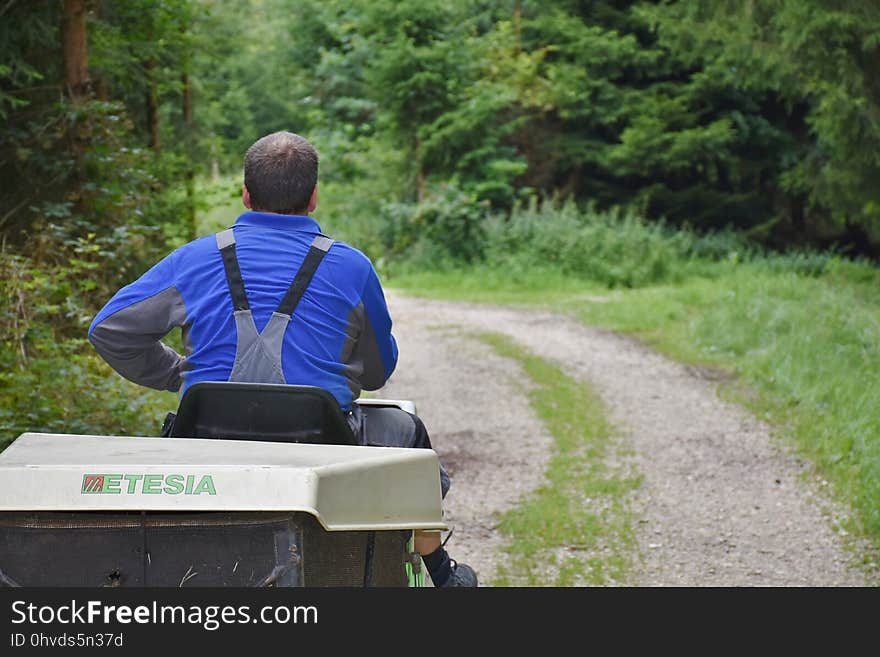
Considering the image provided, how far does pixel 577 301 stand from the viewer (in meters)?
20.0

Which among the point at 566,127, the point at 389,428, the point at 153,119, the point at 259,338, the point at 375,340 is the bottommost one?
the point at 566,127

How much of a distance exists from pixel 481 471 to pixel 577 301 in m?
11.4

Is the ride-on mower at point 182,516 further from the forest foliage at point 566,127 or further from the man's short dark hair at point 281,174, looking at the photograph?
the forest foliage at point 566,127

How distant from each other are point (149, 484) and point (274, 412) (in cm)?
61

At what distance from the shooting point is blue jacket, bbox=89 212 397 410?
3500 millimetres

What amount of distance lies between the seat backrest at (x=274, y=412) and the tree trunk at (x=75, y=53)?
26.5 ft

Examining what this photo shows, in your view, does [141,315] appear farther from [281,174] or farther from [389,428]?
[389,428]

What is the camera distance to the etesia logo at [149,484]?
9.11 ft

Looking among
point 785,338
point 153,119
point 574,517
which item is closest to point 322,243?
point 574,517

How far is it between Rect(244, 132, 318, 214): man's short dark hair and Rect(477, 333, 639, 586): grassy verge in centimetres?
319

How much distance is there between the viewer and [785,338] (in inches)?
529

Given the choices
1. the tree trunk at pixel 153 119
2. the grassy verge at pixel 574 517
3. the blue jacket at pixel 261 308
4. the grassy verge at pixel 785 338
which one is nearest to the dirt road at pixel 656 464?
the grassy verge at pixel 574 517

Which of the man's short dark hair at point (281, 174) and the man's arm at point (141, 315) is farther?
the man's short dark hair at point (281, 174)

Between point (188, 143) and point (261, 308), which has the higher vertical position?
point (261, 308)
